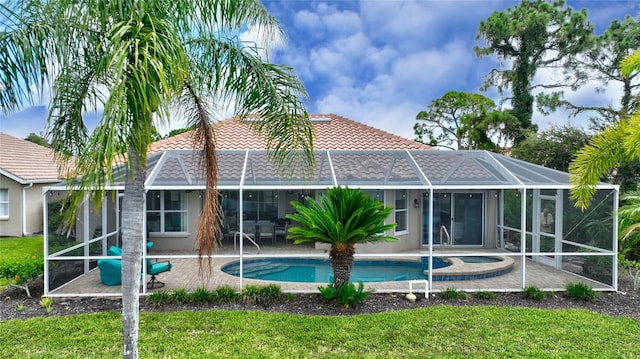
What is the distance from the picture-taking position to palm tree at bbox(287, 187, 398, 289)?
8195 mm

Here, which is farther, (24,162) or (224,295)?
(24,162)

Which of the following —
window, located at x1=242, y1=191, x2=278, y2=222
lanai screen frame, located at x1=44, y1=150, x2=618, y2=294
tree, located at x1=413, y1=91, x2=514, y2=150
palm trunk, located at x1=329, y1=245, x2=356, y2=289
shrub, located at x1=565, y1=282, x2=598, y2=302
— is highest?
tree, located at x1=413, y1=91, x2=514, y2=150

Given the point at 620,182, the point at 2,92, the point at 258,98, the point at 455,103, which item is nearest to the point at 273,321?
the point at 258,98

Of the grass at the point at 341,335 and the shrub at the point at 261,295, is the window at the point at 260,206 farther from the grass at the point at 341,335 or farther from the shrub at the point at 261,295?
the grass at the point at 341,335

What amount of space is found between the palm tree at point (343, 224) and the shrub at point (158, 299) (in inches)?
123

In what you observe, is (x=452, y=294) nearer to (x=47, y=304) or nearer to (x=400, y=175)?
(x=400, y=175)

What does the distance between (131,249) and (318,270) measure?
309 inches

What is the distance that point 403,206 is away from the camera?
14.8 m

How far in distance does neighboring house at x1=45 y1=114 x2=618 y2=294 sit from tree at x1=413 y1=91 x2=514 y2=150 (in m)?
9.31

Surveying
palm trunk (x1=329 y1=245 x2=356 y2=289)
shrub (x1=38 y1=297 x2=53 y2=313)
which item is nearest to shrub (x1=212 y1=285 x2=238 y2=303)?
palm trunk (x1=329 y1=245 x2=356 y2=289)

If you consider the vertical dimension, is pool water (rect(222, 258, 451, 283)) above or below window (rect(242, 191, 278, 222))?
below

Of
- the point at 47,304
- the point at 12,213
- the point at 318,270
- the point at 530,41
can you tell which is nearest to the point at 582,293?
the point at 318,270

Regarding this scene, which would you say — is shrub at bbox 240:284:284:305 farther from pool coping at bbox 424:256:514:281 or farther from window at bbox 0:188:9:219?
window at bbox 0:188:9:219

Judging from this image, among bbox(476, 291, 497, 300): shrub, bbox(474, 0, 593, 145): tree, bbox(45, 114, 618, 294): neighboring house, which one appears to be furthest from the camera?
bbox(474, 0, 593, 145): tree
